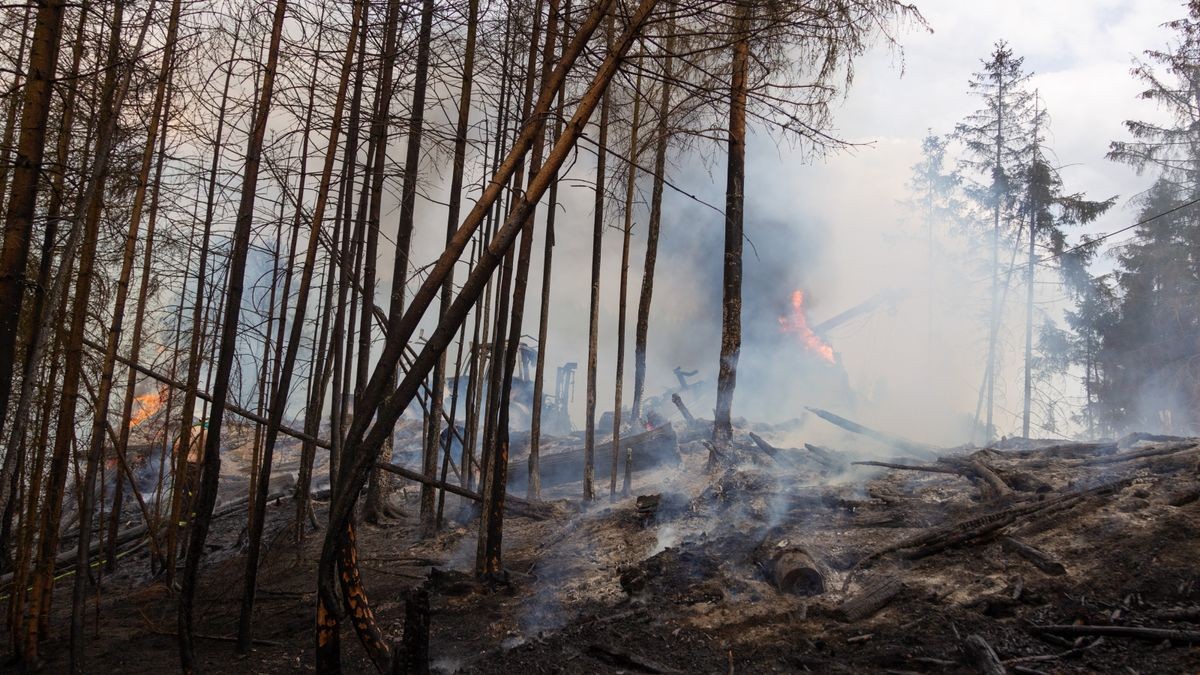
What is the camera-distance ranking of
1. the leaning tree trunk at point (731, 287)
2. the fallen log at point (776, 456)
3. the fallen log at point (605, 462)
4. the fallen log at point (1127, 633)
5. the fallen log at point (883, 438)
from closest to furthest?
the fallen log at point (1127, 633) < the leaning tree trunk at point (731, 287) < the fallen log at point (776, 456) < the fallen log at point (883, 438) < the fallen log at point (605, 462)

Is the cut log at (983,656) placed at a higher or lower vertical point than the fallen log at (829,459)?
lower

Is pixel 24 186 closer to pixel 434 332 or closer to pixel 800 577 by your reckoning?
pixel 434 332

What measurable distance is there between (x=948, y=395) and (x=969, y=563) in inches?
1046

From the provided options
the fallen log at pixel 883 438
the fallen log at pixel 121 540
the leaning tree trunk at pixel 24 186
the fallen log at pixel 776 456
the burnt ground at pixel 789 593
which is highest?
the leaning tree trunk at pixel 24 186

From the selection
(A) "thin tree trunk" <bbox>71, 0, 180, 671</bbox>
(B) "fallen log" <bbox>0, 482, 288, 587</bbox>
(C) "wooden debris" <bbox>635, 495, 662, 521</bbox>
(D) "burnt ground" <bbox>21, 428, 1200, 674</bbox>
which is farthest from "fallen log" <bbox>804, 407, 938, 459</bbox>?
(A) "thin tree trunk" <bbox>71, 0, 180, 671</bbox>

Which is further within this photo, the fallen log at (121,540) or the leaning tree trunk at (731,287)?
the leaning tree trunk at (731,287)

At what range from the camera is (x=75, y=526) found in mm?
13930

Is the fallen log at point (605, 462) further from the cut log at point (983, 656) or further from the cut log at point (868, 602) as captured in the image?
the cut log at point (983, 656)

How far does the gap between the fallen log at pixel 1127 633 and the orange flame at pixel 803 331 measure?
81.8ft

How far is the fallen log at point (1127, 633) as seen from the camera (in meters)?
4.72

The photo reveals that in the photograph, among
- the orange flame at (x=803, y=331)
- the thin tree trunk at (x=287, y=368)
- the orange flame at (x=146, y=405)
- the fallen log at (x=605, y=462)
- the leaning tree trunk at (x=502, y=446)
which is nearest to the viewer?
the thin tree trunk at (x=287, y=368)

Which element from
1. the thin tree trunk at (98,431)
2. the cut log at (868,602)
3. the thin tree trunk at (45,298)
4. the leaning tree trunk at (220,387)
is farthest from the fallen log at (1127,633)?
the thin tree trunk at (45,298)

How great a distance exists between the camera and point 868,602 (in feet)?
20.3

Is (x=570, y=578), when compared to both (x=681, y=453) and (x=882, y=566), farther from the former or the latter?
(x=681, y=453)
